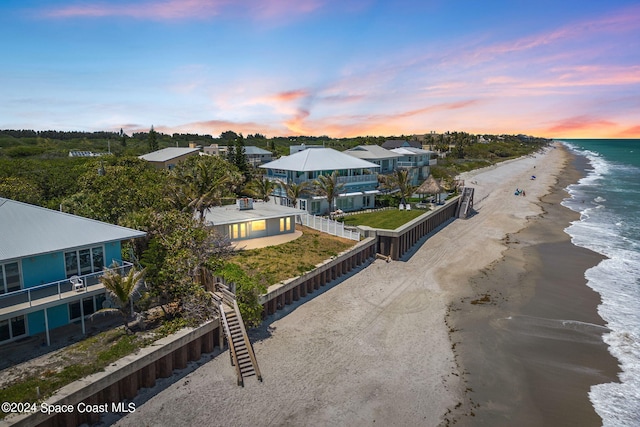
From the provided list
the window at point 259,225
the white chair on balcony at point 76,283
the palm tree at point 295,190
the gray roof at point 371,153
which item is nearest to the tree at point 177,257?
the white chair on balcony at point 76,283

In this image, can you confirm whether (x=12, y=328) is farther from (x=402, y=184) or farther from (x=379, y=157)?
(x=379, y=157)

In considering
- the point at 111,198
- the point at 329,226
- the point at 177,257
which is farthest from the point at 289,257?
the point at 111,198

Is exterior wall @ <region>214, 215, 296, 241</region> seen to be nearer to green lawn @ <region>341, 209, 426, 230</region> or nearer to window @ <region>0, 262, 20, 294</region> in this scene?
green lawn @ <region>341, 209, 426, 230</region>

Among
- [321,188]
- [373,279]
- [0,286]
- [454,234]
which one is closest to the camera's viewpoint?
[0,286]

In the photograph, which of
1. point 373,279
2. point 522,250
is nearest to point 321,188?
point 373,279

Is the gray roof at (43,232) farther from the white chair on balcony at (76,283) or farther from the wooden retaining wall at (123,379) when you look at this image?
the wooden retaining wall at (123,379)

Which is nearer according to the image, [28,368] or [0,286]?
[28,368]

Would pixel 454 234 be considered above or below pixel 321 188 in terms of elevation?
below

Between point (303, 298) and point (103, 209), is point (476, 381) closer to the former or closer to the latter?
point (303, 298)
